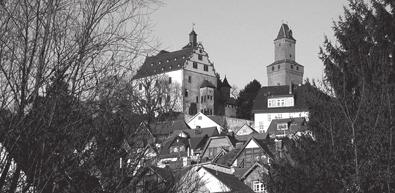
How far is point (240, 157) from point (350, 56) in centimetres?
4441

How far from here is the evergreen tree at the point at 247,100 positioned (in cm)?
11744

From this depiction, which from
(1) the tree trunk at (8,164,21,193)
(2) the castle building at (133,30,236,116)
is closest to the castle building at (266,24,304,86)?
(2) the castle building at (133,30,236,116)

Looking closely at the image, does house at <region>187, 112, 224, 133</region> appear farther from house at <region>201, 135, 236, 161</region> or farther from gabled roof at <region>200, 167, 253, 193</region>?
gabled roof at <region>200, 167, 253, 193</region>

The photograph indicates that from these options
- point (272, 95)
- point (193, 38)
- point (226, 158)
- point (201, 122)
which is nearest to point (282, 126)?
point (272, 95)

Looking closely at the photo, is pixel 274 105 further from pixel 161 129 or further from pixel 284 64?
pixel 161 129

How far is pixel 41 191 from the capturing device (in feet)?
19.2

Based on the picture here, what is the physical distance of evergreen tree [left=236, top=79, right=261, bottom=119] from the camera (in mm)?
117438

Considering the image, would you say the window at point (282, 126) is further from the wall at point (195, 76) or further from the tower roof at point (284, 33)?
the tower roof at point (284, 33)

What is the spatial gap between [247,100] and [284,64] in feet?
85.7

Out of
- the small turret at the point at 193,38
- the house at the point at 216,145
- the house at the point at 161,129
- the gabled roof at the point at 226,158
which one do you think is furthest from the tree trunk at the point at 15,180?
the small turret at the point at 193,38

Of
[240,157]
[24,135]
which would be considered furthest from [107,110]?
[240,157]

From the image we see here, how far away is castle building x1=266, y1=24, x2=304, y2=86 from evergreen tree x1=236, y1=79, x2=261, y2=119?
674 inches

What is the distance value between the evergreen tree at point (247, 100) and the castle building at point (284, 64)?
17125 mm

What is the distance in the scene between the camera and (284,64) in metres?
144
